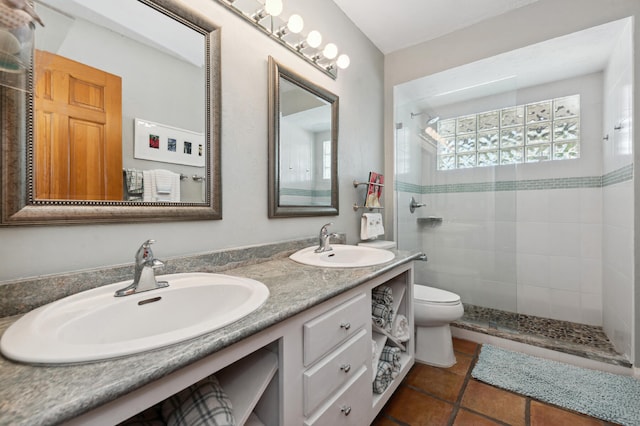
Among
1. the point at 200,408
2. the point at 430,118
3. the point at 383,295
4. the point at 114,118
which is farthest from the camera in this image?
the point at 430,118

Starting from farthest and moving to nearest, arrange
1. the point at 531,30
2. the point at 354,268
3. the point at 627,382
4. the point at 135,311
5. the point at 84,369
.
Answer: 1. the point at 531,30
2. the point at 627,382
3. the point at 354,268
4. the point at 135,311
5. the point at 84,369

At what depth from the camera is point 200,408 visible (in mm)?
605

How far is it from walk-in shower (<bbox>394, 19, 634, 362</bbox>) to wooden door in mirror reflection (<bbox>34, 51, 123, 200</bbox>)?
206 centimetres

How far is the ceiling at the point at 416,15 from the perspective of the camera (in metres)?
1.85

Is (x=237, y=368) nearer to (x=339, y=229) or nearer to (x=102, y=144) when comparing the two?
(x=102, y=144)

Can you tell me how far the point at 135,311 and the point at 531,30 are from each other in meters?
2.69

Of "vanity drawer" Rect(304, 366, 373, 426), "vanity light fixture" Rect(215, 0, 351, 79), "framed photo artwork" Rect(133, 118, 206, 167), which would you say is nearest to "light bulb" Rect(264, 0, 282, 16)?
"vanity light fixture" Rect(215, 0, 351, 79)

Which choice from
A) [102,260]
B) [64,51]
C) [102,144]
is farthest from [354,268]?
[64,51]

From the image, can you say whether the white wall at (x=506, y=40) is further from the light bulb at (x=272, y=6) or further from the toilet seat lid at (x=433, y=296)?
the light bulb at (x=272, y=6)

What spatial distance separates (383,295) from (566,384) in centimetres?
116

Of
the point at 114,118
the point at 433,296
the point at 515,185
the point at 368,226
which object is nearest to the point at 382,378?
the point at 433,296

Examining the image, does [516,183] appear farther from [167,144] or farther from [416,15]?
[167,144]

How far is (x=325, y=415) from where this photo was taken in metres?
0.87

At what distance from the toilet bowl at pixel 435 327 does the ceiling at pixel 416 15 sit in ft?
6.56
